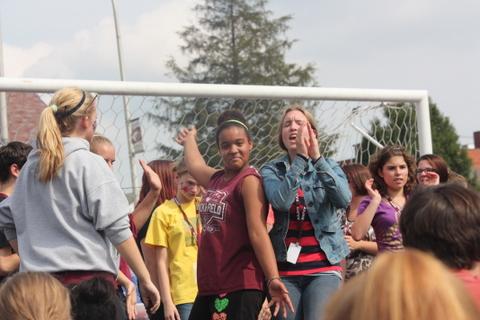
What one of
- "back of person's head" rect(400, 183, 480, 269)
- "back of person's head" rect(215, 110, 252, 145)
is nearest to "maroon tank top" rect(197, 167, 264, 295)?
"back of person's head" rect(215, 110, 252, 145)

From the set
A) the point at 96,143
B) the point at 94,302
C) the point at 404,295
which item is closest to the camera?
the point at 404,295

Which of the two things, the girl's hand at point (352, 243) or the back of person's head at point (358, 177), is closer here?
the girl's hand at point (352, 243)

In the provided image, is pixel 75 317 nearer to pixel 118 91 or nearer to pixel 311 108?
pixel 118 91

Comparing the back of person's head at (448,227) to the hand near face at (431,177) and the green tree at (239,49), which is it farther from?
the green tree at (239,49)

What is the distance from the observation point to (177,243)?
661cm

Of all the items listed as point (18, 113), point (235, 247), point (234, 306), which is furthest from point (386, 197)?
point (18, 113)

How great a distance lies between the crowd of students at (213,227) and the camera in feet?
11.1

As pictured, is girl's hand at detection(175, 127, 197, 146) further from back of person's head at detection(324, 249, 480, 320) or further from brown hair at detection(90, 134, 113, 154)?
back of person's head at detection(324, 249, 480, 320)

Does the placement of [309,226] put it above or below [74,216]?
below

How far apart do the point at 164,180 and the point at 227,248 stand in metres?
1.75

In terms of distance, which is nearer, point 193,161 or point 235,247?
point 235,247

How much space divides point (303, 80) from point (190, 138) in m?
43.1

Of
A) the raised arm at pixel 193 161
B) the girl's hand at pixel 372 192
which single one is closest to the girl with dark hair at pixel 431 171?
the girl's hand at pixel 372 192

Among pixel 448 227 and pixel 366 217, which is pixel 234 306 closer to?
pixel 366 217
